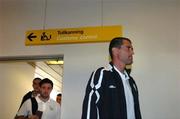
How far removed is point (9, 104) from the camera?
4.75 m

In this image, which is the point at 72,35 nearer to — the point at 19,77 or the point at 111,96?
the point at 19,77

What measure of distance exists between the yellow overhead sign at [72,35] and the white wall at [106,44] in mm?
70

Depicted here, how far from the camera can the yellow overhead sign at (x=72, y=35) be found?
393cm

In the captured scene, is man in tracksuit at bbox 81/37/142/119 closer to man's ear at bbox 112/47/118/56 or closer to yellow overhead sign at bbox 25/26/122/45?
man's ear at bbox 112/47/118/56

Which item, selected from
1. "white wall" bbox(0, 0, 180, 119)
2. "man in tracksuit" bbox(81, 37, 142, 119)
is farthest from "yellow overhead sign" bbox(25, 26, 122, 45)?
"man in tracksuit" bbox(81, 37, 142, 119)

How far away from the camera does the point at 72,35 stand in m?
4.03

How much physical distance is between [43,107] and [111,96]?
5.63ft

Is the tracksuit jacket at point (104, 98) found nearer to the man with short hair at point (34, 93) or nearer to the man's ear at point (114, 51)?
the man's ear at point (114, 51)

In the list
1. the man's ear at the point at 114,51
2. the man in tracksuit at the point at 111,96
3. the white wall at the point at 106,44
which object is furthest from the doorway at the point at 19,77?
the man in tracksuit at the point at 111,96

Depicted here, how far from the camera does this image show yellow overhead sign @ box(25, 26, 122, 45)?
12.9ft

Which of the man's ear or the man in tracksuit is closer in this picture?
the man in tracksuit

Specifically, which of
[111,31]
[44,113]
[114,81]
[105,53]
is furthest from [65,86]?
[114,81]

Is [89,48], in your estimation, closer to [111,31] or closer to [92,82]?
[111,31]

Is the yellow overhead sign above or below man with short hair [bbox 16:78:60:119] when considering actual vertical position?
above
